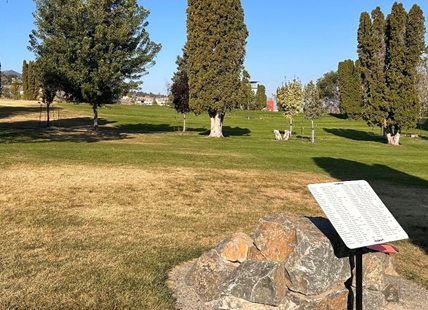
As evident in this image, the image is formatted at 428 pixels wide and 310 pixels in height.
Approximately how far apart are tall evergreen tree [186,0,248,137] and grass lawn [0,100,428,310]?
13831 millimetres

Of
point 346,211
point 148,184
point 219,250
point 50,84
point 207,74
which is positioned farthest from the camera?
point 207,74

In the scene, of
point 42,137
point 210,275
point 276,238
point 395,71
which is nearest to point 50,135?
point 42,137

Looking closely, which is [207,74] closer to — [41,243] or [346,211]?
[41,243]

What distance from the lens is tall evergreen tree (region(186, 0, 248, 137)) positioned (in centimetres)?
3494

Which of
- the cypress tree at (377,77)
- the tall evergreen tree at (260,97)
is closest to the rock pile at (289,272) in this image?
the cypress tree at (377,77)

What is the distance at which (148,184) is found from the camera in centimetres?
1380

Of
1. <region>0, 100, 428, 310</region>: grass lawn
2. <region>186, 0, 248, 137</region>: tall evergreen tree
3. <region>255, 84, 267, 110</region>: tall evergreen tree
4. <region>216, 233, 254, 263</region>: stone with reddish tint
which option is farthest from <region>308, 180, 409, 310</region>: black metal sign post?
<region>255, 84, 267, 110</region>: tall evergreen tree

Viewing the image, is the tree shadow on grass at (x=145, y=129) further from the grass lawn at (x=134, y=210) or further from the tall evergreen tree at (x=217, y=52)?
the grass lawn at (x=134, y=210)

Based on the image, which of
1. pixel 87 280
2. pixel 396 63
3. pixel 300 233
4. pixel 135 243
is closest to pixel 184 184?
pixel 135 243

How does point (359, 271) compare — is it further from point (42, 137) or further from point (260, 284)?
point (42, 137)

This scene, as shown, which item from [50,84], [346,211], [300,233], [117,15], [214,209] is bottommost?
[214,209]

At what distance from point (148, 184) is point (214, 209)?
354 centimetres

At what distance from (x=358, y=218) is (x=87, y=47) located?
2655cm

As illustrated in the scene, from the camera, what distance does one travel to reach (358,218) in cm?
439
